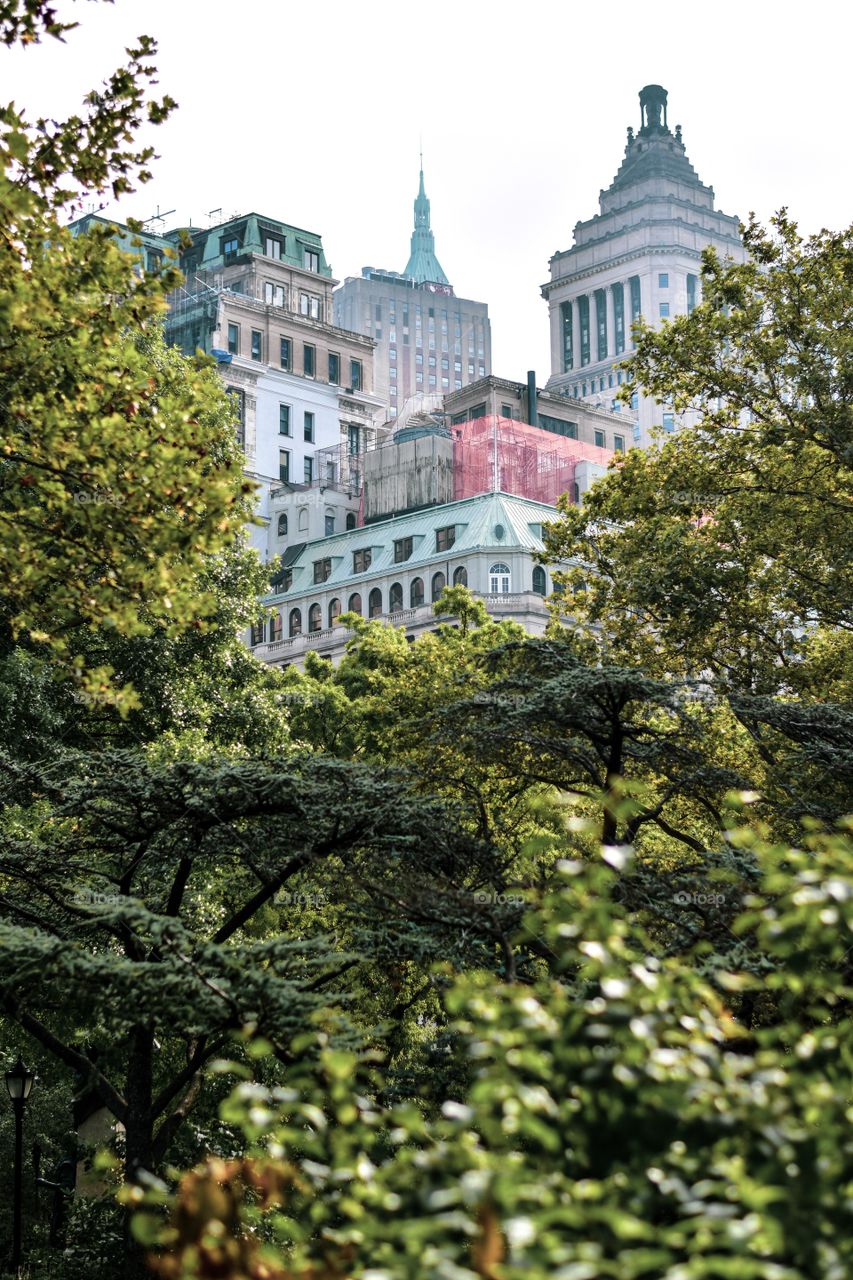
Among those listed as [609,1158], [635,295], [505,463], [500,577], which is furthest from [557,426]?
[609,1158]

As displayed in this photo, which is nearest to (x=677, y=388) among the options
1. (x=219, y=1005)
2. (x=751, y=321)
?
(x=751, y=321)

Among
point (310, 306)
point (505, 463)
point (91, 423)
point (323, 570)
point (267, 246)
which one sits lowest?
point (91, 423)

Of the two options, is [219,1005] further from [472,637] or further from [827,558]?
[472,637]

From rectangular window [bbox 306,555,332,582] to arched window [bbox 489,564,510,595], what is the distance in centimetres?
1496

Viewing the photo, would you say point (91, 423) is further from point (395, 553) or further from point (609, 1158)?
point (395, 553)

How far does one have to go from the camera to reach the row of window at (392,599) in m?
89.4

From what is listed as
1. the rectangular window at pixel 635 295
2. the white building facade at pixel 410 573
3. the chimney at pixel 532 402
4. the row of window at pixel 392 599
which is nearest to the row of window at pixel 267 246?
the chimney at pixel 532 402

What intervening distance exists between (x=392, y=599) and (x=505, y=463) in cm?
1759

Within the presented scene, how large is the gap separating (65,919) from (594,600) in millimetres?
13076

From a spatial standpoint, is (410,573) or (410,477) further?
(410,477)

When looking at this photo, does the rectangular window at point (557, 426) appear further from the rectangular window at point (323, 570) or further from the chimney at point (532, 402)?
the rectangular window at point (323, 570)

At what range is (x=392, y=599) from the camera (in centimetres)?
9456

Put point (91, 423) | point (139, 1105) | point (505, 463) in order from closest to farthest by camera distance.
→ point (91, 423) → point (139, 1105) → point (505, 463)

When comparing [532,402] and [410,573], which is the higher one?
[532,402]
